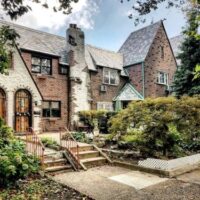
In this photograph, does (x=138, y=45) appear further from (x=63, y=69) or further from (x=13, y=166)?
(x=13, y=166)

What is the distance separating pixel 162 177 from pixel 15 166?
4491 mm

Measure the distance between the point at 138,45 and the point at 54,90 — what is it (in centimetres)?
1148

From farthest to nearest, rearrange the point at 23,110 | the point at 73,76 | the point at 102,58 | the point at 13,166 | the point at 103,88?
the point at 102,58 < the point at 103,88 < the point at 73,76 < the point at 23,110 < the point at 13,166

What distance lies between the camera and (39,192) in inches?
255

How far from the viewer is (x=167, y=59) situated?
87.6 feet

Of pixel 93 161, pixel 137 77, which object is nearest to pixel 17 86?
pixel 93 161

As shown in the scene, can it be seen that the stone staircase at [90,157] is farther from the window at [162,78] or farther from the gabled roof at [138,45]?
the window at [162,78]

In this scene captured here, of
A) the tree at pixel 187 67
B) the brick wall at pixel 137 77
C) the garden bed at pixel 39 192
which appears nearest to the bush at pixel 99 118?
the tree at pixel 187 67

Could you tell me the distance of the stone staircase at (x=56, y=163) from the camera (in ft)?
29.1

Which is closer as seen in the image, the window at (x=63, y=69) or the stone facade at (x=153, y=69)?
the window at (x=63, y=69)

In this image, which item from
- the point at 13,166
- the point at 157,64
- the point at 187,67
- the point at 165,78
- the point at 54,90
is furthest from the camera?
the point at 165,78

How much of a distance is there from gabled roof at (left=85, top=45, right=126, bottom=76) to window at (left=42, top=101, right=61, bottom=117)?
177 inches

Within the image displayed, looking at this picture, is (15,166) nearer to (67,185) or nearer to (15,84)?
(67,185)

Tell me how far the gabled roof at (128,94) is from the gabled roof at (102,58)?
142cm
